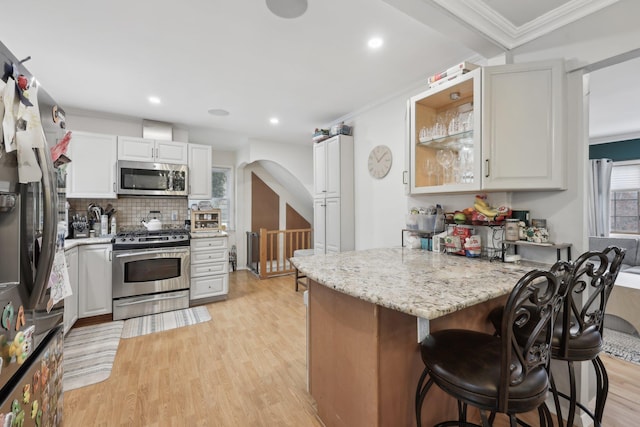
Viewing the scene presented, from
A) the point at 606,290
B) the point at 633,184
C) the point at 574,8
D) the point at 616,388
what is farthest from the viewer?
the point at 633,184

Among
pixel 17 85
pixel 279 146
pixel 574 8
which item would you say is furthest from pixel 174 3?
pixel 279 146

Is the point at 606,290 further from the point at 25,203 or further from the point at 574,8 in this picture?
the point at 25,203

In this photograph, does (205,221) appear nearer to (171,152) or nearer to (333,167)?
(171,152)

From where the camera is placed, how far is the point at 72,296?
2.81m

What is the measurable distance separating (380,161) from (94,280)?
3.37 m

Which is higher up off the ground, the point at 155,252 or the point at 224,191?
the point at 224,191

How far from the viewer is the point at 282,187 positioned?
19.8ft

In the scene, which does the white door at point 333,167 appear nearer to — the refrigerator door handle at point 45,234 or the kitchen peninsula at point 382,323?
the kitchen peninsula at point 382,323

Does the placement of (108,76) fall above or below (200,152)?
above

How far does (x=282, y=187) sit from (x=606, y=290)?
5.27 m

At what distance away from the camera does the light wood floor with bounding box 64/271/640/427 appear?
5.61ft

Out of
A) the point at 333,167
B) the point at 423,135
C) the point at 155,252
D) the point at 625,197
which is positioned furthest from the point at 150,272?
the point at 625,197

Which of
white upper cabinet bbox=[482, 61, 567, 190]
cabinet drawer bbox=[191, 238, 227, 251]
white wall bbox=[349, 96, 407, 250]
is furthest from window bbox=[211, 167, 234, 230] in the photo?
white upper cabinet bbox=[482, 61, 567, 190]

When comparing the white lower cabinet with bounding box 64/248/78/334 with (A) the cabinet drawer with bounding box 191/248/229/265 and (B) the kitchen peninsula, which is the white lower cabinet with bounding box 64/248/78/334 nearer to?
(A) the cabinet drawer with bounding box 191/248/229/265
